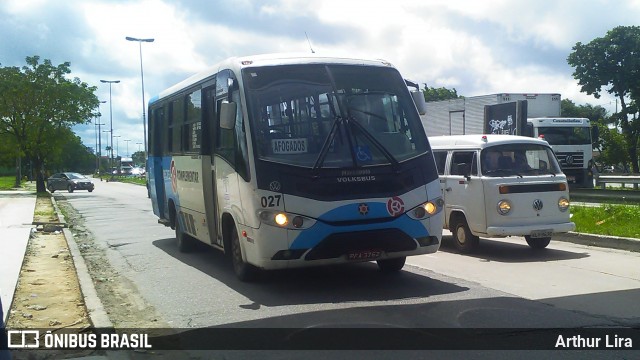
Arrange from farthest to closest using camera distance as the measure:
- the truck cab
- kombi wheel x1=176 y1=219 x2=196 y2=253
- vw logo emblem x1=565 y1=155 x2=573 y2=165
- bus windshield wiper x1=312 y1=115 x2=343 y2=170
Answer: vw logo emblem x1=565 y1=155 x2=573 y2=165
the truck cab
kombi wheel x1=176 y1=219 x2=196 y2=253
bus windshield wiper x1=312 y1=115 x2=343 y2=170

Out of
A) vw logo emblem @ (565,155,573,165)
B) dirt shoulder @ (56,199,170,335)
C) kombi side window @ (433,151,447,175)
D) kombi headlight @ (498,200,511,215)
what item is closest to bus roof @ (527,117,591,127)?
vw logo emblem @ (565,155,573,165)

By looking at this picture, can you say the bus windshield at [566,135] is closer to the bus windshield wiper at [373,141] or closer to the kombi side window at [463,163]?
the kombi side window at [463,163]

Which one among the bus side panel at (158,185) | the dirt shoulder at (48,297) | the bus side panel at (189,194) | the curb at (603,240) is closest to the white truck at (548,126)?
the curb at (603,240)

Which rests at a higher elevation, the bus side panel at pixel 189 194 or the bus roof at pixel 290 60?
the bus roof at pixel 290 60

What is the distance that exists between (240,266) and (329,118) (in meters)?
2.49

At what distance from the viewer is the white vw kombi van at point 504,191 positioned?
11023mm

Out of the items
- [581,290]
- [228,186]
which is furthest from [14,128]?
[581,290]

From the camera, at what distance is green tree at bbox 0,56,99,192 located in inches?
1597

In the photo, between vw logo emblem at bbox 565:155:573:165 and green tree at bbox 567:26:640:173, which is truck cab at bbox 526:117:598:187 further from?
green tree at bbox 567:26:640:173

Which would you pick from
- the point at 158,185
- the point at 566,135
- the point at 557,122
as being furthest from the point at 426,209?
the point at 566,135

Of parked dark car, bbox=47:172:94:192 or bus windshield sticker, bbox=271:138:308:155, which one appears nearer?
bus windshield sticker, bbox=271:138:308:155

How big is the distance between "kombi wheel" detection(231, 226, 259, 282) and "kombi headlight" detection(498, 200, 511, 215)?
430cm

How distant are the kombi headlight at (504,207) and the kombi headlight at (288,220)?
4245 millimetres

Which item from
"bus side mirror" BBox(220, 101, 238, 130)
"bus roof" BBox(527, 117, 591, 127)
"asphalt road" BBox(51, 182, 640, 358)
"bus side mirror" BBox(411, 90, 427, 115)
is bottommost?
"asphalt road" BBox(51, 182, 640, 358)
